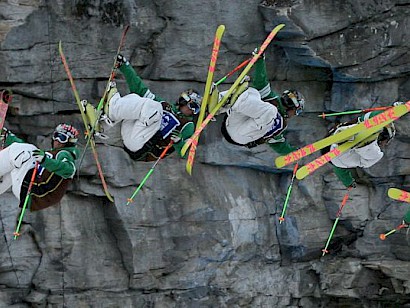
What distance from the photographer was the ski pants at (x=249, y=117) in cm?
874

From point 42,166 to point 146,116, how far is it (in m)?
1.11

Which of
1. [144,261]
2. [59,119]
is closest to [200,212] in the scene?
[144,261]

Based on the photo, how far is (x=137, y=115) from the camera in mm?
8633

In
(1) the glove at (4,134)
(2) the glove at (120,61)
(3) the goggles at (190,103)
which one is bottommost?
(1) the glove at (4,134)

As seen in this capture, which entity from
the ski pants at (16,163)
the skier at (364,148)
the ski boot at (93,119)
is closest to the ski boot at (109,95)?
the ski boot at (93,119)

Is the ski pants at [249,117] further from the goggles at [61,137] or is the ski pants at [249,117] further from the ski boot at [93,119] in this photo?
the goggles at [61,137]

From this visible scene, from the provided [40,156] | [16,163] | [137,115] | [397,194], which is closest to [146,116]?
[137,115]

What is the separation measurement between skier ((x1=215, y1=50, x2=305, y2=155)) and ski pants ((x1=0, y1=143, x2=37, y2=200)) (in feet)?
5.95

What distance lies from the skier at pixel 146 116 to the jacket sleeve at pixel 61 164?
458 mm

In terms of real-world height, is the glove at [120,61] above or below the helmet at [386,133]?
above

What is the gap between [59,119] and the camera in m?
11.1

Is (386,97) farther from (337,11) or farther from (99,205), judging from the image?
(99,205)

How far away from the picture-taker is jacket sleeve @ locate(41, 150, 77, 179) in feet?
27.6

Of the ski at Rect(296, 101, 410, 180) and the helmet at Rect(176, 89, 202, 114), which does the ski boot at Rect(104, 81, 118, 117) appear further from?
the ski at Rect(296, 101, 410, 180)
